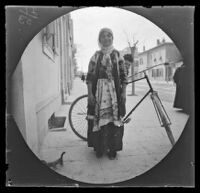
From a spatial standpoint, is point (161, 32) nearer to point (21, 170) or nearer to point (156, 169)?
point (156, 169)

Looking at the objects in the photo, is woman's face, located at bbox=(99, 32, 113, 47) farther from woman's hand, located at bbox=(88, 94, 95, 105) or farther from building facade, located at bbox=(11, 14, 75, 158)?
woman's hand, located at bbox=(88, 94, 95, 105)

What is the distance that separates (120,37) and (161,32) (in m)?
0.45

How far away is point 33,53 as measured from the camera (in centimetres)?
228

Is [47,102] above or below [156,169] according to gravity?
above

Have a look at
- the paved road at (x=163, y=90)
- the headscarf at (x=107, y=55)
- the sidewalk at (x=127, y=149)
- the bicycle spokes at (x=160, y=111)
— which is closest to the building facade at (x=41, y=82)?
the sidewalk at (x=127, y=149)

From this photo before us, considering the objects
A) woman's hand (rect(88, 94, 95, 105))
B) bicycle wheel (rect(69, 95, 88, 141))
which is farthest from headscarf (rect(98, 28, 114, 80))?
bicycle wheel (rect(69, 95, 88, 141))

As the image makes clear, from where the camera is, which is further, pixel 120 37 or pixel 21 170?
pixel 21 170

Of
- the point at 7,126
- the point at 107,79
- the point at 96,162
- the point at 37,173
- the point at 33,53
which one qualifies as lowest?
the point at 37,173

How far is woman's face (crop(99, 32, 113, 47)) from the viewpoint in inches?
88.0

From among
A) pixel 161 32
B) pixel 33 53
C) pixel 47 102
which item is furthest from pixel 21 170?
pixel 161 32

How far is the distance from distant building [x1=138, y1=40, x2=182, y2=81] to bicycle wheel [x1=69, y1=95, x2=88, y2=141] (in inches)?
29.3

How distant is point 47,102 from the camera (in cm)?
239

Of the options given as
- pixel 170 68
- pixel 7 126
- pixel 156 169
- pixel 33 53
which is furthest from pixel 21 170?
pixel 170 68

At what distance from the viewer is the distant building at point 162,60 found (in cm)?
231
